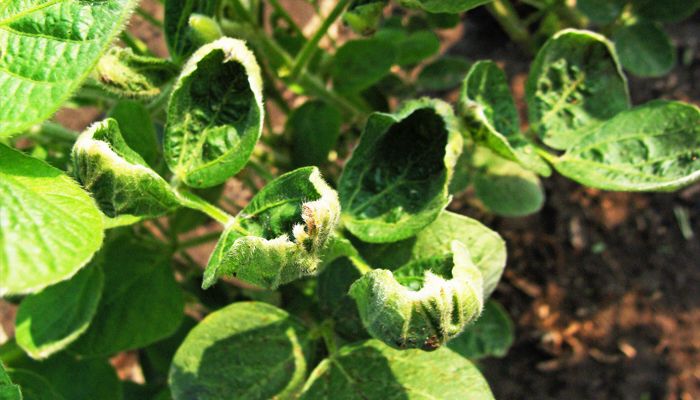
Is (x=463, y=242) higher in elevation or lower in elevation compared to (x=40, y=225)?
lower

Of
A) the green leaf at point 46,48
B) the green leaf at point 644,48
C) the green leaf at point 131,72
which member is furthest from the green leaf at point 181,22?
the green leaf at point 644,48

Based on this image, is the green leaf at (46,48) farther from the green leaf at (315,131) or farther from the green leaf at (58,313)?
the green leaf at (315,131)

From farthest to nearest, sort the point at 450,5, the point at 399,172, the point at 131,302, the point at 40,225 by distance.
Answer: the point at 131,302 → the point at 399,172 → the point at 450,5 → the point at 40,225

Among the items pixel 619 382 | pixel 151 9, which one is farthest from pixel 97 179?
pixel 151 9

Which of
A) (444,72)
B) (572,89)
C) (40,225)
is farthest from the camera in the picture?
(444,72)

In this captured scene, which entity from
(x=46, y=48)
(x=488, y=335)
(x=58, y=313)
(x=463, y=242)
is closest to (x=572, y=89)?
(x=463, y=242)

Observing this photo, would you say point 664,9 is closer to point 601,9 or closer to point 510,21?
point 601,9

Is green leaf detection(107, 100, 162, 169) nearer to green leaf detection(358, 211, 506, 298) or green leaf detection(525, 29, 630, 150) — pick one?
green leaf detection(358, 211, 506, 298)

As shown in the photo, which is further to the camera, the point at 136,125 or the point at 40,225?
the point at 136,125

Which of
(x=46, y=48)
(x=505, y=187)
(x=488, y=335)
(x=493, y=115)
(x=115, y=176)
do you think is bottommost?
(x=488, y=335)
